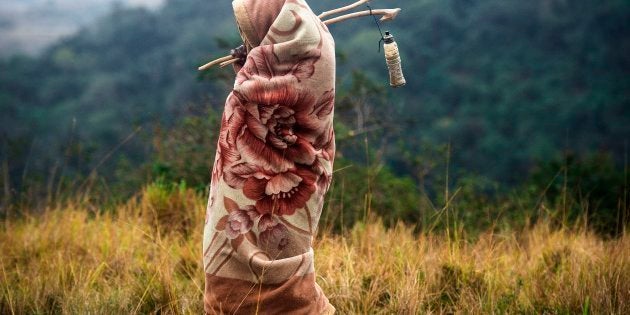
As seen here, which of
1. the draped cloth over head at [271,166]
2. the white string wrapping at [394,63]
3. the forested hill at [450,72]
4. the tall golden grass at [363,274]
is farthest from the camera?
the forested hill at [450,72]

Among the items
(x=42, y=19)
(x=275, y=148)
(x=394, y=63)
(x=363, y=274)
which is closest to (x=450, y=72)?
(x=42, y=19)

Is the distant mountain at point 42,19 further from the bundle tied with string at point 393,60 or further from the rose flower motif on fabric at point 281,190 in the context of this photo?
the rose flower motif on fabric at point 281,190

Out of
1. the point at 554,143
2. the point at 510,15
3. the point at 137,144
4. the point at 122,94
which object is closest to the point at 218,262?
the point at 137,144

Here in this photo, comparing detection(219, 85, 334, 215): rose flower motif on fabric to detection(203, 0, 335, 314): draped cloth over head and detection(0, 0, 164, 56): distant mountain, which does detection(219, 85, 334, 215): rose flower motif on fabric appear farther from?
detection(0, 0, 164, 56): distant mountain

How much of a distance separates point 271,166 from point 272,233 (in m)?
0.24

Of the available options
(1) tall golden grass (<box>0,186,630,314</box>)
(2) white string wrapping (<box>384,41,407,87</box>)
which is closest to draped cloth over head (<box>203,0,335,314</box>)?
(2) white string wrapping (<box>384,41,407,87</box>)

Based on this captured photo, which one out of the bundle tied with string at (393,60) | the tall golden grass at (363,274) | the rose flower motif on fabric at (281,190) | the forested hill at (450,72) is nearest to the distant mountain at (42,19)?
the forested hill at (450,72)

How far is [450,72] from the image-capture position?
36.1 metres

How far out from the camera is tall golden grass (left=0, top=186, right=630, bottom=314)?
138 inches

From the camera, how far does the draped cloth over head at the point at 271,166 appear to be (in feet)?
8.96

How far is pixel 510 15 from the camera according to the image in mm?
39938

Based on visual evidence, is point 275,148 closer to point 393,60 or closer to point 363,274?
point 393,60

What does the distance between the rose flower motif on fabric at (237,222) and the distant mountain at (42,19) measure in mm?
39482

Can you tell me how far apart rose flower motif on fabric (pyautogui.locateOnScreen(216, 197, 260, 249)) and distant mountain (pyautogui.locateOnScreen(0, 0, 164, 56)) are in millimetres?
39482
